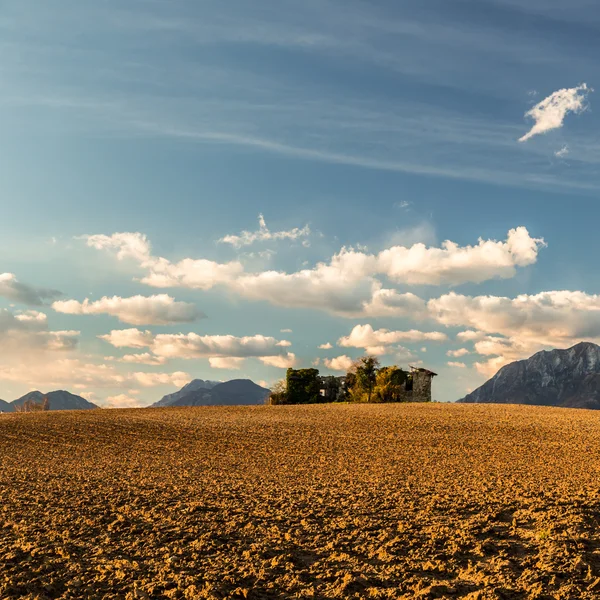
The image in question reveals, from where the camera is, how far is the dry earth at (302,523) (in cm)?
744

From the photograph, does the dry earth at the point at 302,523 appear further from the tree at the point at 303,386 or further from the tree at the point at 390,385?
the tree at the point at 303,386

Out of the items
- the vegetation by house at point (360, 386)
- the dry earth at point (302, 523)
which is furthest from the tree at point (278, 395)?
the dry earth at point (302, 523)

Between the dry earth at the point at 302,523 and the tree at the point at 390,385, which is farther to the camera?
the tree at the point at 390,385

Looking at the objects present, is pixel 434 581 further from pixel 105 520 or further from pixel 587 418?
pixel 587 418

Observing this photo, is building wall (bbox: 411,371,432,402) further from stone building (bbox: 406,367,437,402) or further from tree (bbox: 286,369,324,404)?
tree (bbox: 286,369,324,404)

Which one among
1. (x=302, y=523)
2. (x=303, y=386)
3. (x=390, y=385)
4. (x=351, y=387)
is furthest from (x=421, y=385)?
(x=302, y=523)

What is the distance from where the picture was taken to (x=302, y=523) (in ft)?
31.7

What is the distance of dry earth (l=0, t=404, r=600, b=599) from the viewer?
24.4 ft

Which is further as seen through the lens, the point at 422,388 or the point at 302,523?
the point at 422,388

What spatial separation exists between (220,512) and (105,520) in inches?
83.0

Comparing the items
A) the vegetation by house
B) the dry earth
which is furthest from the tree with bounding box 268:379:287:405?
the dry earth

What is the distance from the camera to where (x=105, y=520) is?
33.1ft

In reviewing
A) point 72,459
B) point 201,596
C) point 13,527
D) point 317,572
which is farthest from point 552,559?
point 72,459

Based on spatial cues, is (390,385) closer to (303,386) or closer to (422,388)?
(422,388)
